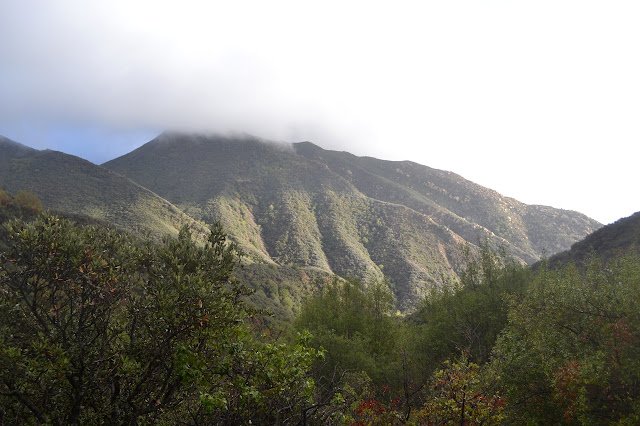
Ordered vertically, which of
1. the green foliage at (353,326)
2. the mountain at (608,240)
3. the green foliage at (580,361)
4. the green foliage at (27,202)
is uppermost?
the mountain at (608,240)

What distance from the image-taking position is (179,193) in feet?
500

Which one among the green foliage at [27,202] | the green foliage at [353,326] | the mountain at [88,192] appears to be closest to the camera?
the green foliage at [353,326]

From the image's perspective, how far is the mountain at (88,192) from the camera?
8819 cm

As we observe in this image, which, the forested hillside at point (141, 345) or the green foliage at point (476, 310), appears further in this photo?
the green foliage at point (476, 310)

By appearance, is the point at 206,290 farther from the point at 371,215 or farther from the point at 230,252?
the point at 371,215

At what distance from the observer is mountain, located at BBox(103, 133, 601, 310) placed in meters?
118

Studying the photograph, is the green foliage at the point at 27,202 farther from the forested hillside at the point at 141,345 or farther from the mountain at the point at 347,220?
the forested hillside at the point at 141,345

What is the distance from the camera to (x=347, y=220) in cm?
14850

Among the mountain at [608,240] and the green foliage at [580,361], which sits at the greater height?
the mountain at [608,240]

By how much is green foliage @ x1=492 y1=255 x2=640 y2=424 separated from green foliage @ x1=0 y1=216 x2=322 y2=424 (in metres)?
7.57

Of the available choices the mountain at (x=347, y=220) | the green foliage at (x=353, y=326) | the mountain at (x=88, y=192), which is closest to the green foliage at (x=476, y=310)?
the green foliage at (x=353, y=326)

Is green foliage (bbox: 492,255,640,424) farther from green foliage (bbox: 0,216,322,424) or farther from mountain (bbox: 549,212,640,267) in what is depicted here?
mountain (bbox: 549,212,640,267)

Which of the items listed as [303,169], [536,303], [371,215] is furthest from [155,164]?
[536,303]

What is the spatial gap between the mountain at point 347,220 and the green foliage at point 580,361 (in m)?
82.2
